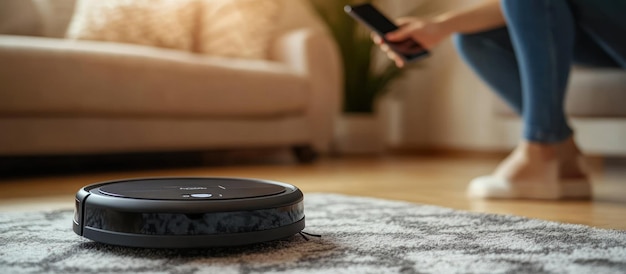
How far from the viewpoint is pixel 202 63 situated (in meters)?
2.25

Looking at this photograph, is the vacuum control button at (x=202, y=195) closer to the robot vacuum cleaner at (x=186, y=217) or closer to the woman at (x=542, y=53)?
the robot vacuum cleaner at (x=186, y=217)

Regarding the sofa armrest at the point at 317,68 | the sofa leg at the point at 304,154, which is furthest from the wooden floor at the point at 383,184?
the sofa armrest at the point at 317,68

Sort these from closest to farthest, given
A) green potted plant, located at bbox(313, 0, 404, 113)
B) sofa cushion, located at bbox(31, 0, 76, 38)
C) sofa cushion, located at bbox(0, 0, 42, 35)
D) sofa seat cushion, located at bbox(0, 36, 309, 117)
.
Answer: sofa seat cushion, located at bbox(0, 36, 309, 117) → sofa cushion, located at bbox(0, 0, 42, 35) → sofa cushion, located at bbox(31, 0, 76, 38) → green potted plant, located at bbox(313, 0, 404, 113)

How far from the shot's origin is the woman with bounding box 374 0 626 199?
4.43 ft

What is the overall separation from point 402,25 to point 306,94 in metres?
1.16

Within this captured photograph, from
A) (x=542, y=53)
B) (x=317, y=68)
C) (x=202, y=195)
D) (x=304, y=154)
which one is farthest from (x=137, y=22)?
(x=202, y=195)

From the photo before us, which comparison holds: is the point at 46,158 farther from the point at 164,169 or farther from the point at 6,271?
the point at 6,271

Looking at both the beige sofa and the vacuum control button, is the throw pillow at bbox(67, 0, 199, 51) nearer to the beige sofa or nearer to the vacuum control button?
the beige sofa

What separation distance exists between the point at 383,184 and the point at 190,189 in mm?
1030

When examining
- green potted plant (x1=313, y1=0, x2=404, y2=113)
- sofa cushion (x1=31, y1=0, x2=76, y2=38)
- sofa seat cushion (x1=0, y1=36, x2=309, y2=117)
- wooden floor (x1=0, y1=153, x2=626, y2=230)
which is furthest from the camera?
green potted plant (x1=313, y1=0, x2=404, y2=113)

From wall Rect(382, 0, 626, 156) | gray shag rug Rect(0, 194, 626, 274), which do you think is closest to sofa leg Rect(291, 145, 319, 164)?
wall Rect(382, 0, 626, 156)

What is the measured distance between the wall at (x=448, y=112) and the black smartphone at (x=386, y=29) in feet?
5.49

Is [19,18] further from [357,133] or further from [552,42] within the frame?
[552,42]

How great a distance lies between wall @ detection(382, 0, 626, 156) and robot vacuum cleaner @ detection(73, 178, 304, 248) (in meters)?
2.39
